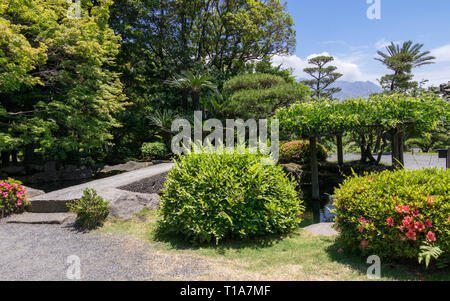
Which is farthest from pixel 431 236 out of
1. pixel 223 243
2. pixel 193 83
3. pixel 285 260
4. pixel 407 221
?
pixel 193 83

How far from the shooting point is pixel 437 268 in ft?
11.0

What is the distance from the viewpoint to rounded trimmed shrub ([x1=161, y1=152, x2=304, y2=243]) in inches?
173

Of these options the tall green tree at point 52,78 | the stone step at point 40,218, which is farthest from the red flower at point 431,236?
the tall green tree at point 52,78

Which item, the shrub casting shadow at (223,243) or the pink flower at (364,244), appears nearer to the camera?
the pink flower at (364,244)

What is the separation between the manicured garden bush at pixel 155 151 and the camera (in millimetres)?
14367

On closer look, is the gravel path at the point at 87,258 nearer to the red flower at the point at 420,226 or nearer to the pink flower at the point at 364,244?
the pink flower at the point at 364,244

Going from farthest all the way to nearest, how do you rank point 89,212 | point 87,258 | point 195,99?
point 195,99, point 89,212, point 87,258

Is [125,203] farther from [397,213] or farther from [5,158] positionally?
[5,158]

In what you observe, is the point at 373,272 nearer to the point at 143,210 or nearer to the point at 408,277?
the point at 408,277

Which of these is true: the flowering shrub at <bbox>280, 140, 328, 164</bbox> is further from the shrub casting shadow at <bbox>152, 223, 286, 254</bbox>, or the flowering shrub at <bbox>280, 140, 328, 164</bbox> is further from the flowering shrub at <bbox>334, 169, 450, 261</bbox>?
the flowering shrub at <bbox>334, 169, 450, 261</bbox>

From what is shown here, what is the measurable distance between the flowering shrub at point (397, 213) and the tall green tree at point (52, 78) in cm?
881

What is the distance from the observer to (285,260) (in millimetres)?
3822

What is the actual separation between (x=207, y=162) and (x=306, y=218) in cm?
424

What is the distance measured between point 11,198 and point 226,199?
515 cm
